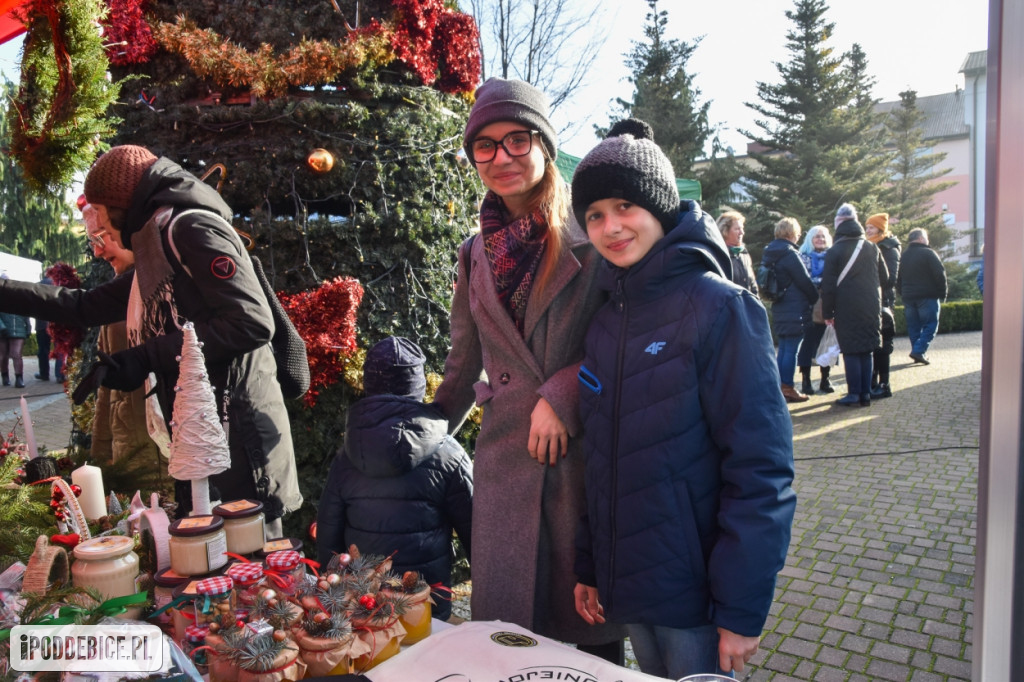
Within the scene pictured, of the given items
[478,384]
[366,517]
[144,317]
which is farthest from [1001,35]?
[144,317]

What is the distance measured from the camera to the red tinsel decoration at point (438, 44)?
12.3 ft

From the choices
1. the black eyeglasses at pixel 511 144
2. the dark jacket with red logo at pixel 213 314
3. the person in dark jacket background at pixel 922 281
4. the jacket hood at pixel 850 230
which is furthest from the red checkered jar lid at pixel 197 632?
the person in dark jacket background at pixel 922 281

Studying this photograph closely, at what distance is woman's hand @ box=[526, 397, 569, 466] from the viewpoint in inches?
76.3

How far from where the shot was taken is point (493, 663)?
131cm

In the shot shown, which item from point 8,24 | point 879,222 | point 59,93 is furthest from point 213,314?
point 879,222

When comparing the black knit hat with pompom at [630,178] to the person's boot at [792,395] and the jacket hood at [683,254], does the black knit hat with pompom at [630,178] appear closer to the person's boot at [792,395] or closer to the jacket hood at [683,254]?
the jacket hood at [683,254]

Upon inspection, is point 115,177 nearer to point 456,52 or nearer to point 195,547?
point 195,547

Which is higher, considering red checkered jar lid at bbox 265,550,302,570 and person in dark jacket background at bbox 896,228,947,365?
person in dark jacket background at bbox 896,228,947,365

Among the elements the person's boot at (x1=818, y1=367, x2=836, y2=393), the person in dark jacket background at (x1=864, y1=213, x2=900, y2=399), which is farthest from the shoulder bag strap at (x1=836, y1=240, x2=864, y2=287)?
the person's boot at (x1=818, y1=367, x2=836, y2=393)

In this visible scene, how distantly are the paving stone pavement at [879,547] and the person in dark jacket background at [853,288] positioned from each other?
0.93 meters

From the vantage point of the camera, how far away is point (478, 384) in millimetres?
2221

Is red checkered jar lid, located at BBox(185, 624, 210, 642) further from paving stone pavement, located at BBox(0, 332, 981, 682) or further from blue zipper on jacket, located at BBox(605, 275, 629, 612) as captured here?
paving stone pavement, located at BBox(0, 332, 981, 682)

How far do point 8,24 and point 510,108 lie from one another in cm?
256

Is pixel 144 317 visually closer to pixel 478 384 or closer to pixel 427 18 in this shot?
pixel 478 384
